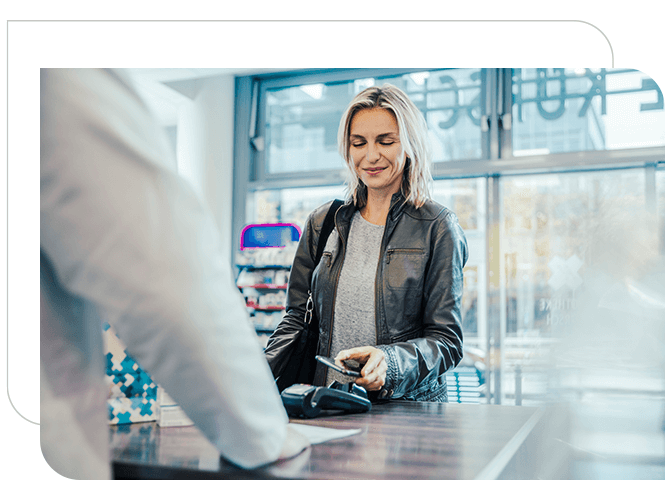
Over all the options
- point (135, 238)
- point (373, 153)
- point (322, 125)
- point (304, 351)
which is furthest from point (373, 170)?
point (322, 125)

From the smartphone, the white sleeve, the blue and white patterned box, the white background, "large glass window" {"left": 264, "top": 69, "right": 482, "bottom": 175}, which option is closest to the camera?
the white sleeve

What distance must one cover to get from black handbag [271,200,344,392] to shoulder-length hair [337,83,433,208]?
0.17 metres

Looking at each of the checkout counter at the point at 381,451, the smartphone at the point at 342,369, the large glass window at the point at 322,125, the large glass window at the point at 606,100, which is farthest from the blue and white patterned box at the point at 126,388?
the large glass window at the point at 322,125

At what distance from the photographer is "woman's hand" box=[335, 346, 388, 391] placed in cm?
101

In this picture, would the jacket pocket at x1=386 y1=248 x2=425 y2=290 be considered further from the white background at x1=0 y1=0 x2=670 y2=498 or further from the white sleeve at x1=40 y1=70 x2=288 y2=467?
the white sleeve at x1=40 y1=70 x2=288 y2=467

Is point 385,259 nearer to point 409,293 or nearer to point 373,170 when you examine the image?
point 409,293

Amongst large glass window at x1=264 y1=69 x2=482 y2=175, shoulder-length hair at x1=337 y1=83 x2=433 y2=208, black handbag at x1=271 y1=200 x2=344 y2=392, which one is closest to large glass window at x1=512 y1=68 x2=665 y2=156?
shoulder-length hair at x1=337 y1=83 x2=433 y2=208

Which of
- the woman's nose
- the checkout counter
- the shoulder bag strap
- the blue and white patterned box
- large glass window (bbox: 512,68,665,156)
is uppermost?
large glass window (bbox: 512,68,665,156)

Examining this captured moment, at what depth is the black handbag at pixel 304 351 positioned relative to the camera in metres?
1.29

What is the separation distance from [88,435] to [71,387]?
0.06m

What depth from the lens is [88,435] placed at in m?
0.66
